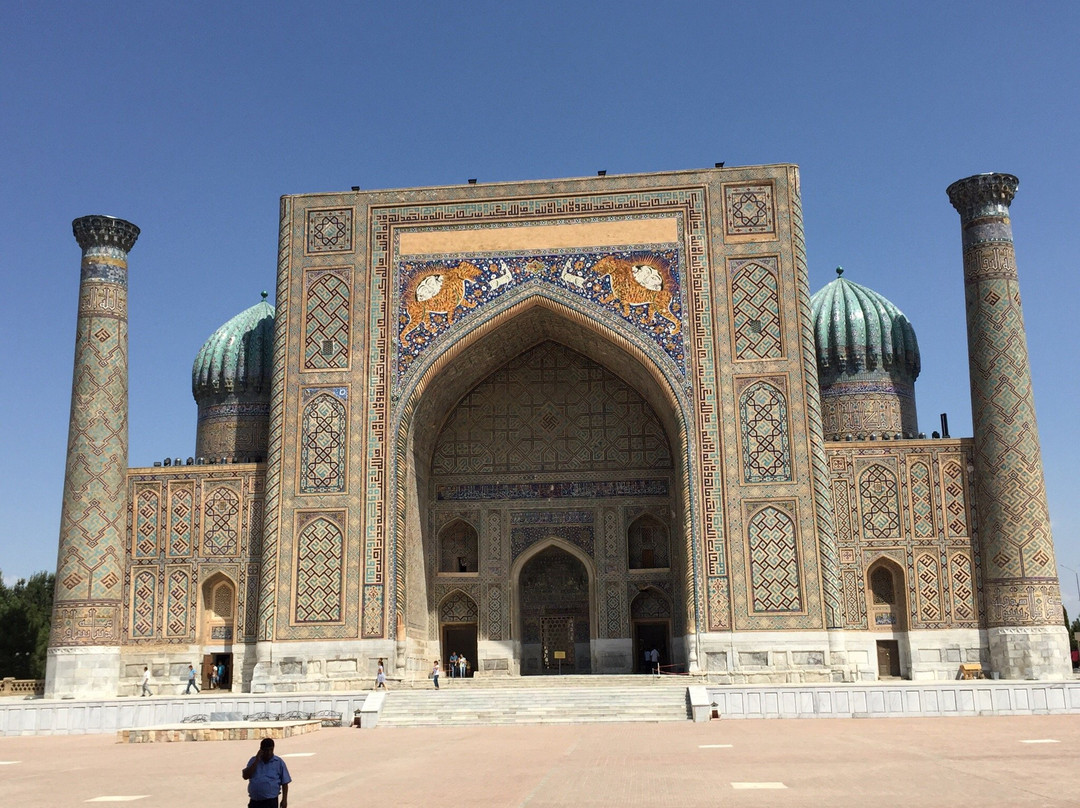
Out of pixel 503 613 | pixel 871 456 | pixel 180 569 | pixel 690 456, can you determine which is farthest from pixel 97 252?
pixel 871 456

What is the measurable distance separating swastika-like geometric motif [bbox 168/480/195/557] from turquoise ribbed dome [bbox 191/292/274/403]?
3096mm

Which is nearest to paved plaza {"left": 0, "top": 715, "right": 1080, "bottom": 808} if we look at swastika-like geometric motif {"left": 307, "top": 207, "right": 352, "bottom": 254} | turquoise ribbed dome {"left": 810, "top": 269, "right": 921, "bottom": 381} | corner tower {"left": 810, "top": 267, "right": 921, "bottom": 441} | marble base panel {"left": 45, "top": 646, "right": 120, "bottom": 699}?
marble base panel {"left": 45, "top": 646, "right": 120, "bottom": 699}

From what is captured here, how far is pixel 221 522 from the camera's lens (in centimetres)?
1334

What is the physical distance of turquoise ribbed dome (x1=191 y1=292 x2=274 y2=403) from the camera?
645 inches

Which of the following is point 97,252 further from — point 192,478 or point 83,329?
point 192,478

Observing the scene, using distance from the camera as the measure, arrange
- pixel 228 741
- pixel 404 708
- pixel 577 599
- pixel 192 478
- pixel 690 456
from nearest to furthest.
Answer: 1. pixel 228 741
2. pixel 404 708
3. pixel 690 456
4. pixel 192 478
5. pixel 577 599

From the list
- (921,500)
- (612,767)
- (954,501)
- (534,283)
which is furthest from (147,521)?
(954,501)

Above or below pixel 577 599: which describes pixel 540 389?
above

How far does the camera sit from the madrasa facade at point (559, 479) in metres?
12.4

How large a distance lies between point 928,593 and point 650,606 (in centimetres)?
324

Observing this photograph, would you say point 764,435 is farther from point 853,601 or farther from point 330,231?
point 330,231

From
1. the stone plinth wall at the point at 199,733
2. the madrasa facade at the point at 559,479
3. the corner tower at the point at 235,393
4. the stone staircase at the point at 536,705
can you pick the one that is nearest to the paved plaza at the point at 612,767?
the stone plinth wall at the point at 199,733

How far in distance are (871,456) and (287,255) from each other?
7.17 m

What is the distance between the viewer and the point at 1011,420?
42.1ft
